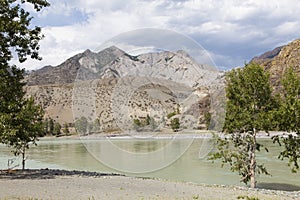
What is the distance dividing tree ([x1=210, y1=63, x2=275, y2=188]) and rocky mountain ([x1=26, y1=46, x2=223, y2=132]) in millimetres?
8673

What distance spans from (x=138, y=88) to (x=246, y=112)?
10153 millimetres

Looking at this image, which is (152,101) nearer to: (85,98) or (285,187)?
(85,98)

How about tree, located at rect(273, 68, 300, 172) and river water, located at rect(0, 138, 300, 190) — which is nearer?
river water, located at rect(0, 138, 300, 190)

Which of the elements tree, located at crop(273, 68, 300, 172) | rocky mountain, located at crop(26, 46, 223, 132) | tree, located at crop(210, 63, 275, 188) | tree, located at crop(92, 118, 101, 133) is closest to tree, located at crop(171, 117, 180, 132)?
rocky mountain, located at crop(26, 46, 223, 132)

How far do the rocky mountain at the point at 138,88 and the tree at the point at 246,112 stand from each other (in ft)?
28.5

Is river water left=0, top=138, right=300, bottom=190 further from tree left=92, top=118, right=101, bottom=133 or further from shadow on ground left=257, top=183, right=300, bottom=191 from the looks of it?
tree left=92, top=118, right=101, bottom=133

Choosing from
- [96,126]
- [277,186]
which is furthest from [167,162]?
[277,186]

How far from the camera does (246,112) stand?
63.6 ft

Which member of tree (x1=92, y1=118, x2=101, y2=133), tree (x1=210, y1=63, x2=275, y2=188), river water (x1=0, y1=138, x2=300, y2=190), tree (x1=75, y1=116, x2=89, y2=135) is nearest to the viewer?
tree (x1=92, y1=118, x2=101, y2=133)

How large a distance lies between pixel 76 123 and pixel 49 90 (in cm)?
18661

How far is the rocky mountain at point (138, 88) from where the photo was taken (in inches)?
402

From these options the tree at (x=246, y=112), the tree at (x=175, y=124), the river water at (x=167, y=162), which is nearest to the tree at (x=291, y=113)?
the tree at (x=246, y=112)

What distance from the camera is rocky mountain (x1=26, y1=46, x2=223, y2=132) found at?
10.2 metres

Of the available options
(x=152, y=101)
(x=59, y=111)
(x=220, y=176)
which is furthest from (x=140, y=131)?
(x=59, y=111)
